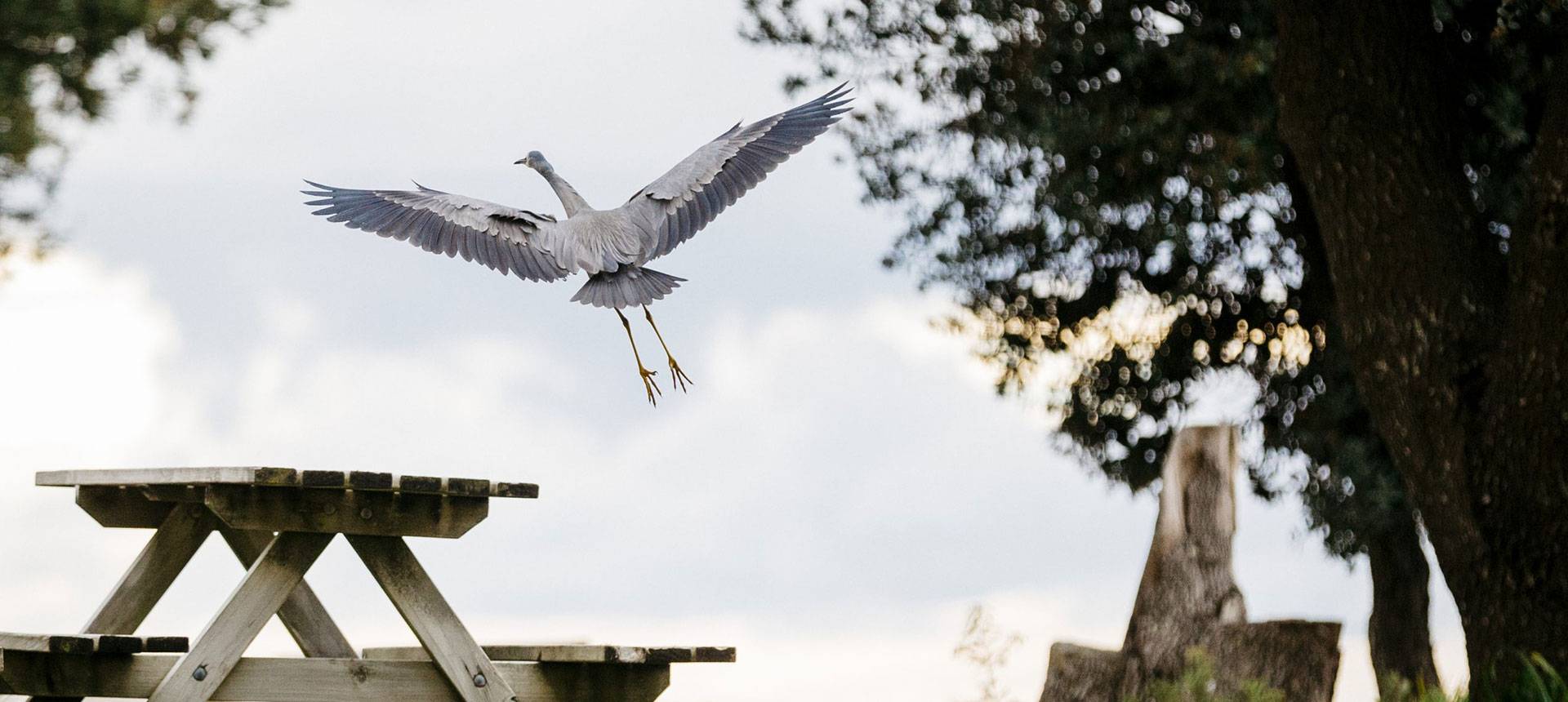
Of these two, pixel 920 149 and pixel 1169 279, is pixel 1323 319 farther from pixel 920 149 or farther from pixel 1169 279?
pixel 920 149

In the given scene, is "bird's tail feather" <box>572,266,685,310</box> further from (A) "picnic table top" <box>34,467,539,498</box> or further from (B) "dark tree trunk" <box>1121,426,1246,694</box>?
(B) "dark tree trunk" <box>1121,426,1246,694</box>

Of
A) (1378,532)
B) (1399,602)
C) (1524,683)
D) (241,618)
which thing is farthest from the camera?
(1399,602)

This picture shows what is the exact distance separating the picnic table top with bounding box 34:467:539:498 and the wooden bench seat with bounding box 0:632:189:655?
497mm

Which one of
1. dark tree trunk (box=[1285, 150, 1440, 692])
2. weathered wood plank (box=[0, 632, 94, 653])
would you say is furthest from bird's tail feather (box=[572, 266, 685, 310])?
dark tree trunk (box=[1285, 150, 1440, 692])

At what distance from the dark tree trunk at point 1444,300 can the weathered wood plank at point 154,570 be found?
17.3 ft

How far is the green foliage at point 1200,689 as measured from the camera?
7.56 meters

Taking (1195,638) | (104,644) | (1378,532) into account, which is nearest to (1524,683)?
(1195,638)

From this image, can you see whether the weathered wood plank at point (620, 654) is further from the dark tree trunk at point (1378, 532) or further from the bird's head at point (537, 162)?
the dark tree trunk at point (1378, 532)

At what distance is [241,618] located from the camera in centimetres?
460

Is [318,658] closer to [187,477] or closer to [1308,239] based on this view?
[187,477]

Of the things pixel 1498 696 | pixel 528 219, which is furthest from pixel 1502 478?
pixel 528 219

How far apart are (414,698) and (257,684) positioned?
19.2 inches

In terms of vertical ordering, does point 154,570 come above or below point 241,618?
above

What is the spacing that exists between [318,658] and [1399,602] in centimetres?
872
